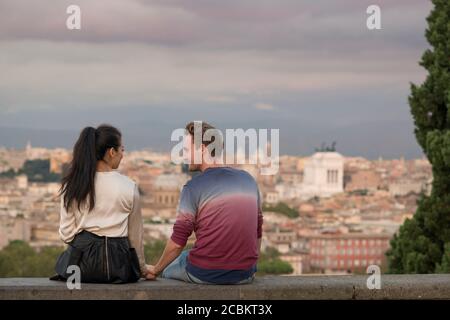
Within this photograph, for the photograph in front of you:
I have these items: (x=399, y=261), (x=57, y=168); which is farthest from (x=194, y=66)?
(x=399, y=261)

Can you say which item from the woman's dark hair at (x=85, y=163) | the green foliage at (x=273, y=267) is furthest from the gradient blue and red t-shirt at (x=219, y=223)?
the green foliage at (x=273, y=267)

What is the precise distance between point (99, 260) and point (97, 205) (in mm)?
211

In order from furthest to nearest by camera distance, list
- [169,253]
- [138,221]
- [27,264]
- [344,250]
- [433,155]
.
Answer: [344,250], [27,264], [433,155], [138,221], [169,253]

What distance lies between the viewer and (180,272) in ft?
13.2

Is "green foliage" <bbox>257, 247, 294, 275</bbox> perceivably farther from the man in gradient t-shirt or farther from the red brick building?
the man in gradient t-shirt

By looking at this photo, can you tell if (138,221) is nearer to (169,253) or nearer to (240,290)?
(169,253)

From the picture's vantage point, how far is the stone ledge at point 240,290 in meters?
3.79

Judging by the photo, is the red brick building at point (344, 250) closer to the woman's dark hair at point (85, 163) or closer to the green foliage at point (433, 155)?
the green foliage at point (433, 155)

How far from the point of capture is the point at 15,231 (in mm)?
77875

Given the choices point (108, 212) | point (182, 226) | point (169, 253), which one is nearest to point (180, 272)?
point (169, 253)

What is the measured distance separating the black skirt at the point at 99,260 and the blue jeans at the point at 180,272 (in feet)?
0.41

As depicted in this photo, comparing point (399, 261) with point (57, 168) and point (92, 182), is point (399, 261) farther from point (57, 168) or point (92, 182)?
point (57, 168)

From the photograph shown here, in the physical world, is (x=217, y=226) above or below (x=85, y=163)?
below
